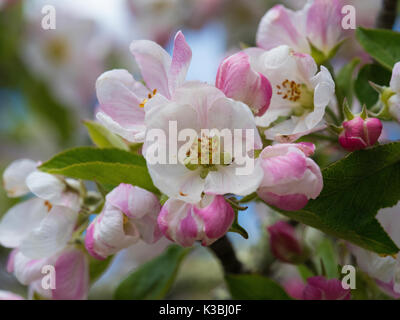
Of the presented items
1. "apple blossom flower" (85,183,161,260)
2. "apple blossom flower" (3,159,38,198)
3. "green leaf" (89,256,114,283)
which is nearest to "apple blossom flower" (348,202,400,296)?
"apple blossom flower" (85,183,161,260)

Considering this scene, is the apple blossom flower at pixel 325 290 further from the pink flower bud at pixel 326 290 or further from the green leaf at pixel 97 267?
the green leaf at pixel 97 267

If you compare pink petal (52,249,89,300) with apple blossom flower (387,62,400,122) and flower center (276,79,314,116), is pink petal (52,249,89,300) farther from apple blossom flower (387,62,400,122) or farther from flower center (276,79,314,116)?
apple blossom flower (387,62,400,122)

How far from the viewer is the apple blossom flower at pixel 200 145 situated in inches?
22.5

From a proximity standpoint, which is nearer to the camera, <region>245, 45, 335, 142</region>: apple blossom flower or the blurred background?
<region>245, 45, 335, 142</region>: apple blossom flower

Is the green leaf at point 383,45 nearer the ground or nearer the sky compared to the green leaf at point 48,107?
nearer the sky

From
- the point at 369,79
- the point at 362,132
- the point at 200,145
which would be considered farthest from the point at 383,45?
the point at 200,145

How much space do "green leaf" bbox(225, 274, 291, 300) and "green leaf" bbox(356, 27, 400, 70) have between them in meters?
0.36

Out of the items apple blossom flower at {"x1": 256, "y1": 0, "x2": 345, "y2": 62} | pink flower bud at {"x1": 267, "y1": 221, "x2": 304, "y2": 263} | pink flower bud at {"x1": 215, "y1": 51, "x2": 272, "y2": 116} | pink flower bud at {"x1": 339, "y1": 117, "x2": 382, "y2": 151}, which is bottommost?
pink flower bud at {"x1": 267, "y1": 221, "x2": 304, "y2": 263}

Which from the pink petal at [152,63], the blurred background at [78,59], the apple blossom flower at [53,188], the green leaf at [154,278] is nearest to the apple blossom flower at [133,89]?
the pink petal at [152,63]

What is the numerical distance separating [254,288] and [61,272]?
11.4 inches

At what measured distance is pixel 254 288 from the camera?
0.84m

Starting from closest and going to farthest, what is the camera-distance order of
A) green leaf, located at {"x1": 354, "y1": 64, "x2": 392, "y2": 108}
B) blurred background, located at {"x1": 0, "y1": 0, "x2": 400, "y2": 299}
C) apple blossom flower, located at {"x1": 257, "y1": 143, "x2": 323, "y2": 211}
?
apple blossom flower, located at {"x1": 257, "y1": 143, "x2": 323, "y2": 211} < green leaf, located at {"x1": 354, "y1": 64, "x2": 392, "y2": 108} < blurred background, located at {"x1": 0, "y1": 0, "x2": 400, "y2": 299}

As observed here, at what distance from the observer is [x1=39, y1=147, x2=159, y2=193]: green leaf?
648mm

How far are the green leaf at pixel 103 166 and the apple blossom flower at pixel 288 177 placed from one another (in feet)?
0.49
